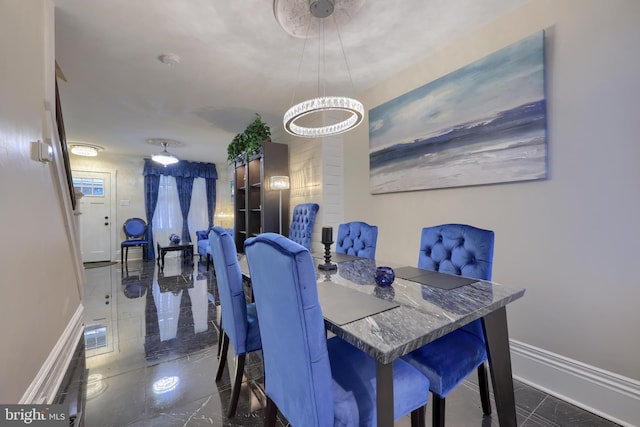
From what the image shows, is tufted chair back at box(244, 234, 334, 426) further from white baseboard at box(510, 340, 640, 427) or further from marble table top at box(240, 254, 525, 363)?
white baseboard at box(510, 340, 640, 427)

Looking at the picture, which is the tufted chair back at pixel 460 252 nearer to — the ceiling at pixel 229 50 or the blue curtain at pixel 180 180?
the ceiling at pixel 229 50

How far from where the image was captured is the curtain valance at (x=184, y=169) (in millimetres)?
6680

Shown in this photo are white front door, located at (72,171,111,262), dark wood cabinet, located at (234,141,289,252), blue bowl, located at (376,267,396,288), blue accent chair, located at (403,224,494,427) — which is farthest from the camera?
white front door, located at (72,171,111,262)

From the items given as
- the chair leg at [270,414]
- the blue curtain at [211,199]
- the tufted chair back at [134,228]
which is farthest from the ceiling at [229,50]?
the blue curtain at [211,199]

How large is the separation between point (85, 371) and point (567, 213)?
3393 mm

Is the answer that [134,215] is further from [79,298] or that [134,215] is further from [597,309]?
[597,309]

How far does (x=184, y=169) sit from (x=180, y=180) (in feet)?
1.02

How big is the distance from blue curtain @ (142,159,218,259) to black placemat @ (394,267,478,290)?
6.76m

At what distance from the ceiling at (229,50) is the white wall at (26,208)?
0.53 metres

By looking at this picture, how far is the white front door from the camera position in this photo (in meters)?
6.06

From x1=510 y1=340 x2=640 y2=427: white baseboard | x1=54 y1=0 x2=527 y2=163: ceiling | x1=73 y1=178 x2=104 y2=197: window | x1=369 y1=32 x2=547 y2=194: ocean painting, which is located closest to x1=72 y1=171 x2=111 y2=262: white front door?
x1=73 y1=178 x2=104 y2=197: window

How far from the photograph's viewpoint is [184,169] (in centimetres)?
706

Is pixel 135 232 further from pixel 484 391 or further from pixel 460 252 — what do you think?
pixel 484 391

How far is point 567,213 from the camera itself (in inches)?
65.1
